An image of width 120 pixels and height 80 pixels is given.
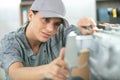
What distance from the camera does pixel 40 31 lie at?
120cm

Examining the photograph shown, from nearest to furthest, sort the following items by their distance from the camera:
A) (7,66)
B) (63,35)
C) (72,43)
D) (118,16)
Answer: (72,43)
(7,66)
(63,35)
(118,16)

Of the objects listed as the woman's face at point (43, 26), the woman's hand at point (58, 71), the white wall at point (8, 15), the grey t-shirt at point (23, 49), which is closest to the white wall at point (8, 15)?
the white wall at point (8, 15)

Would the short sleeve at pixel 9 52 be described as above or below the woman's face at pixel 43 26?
below

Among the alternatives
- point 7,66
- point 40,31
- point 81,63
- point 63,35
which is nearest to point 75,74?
point 81,63

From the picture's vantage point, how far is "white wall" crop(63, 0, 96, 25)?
2.62 metres

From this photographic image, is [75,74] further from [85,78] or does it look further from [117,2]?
[117,2]

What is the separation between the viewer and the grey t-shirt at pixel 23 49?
3.48 feet

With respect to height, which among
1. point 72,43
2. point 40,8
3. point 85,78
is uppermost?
point 40,8

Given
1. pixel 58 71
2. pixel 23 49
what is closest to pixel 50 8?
pixel 23 49

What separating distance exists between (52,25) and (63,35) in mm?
335

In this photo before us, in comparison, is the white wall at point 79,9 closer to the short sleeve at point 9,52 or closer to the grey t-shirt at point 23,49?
the grey t-shirt at point 23,49

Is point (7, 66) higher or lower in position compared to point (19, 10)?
lower

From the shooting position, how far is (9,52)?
107 cm

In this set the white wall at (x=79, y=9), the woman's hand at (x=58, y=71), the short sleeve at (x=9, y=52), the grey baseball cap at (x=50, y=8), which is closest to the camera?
the woman's hand at (x=58, y=71)
